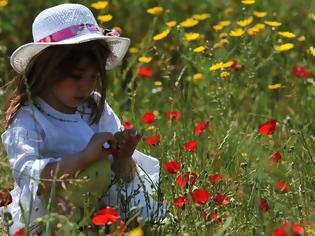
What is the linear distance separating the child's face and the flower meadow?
20cm

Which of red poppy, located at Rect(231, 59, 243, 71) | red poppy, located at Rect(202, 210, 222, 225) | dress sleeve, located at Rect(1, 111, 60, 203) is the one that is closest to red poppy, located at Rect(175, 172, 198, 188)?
red poppy, located at Rect(202, 210, 222, 225)

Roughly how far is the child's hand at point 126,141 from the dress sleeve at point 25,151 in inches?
6.8

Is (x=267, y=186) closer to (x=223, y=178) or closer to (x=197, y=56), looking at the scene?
(x=223, y=178)

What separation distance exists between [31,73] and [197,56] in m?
1.28

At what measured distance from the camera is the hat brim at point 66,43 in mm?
2766

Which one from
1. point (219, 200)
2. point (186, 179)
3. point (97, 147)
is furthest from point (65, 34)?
point (219, 200)

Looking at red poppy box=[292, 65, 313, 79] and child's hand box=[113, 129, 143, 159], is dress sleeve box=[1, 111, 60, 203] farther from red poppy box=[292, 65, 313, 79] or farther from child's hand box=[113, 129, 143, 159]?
red poppy box=[292, 65, 313, 79]

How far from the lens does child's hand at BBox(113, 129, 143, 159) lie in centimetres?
272

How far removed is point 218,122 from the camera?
3.74 m

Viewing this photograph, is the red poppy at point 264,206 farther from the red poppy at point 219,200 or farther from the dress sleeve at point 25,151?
the dress sleeve at point 25,151

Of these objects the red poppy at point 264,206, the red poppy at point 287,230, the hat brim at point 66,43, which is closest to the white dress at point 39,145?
the hat brim at point 66,43

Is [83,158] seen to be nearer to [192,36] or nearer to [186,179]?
[186,179]

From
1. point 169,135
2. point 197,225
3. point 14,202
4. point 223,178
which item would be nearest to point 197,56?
point 169,135

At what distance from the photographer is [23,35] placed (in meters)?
5.54
